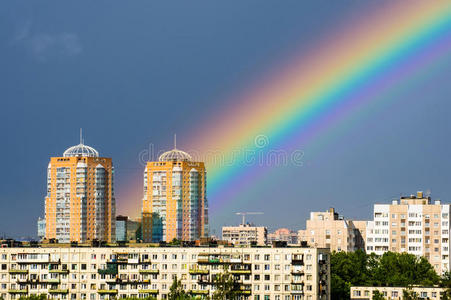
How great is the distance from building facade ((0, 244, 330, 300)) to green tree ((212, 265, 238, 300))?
164cm

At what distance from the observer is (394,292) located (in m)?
95.8

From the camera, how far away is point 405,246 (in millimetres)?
155250

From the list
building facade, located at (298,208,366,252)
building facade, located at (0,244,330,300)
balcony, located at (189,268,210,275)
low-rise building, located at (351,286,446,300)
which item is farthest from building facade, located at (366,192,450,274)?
balcony, located at (189,268,210,275)

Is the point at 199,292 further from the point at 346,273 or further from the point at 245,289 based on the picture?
the point at 346,273

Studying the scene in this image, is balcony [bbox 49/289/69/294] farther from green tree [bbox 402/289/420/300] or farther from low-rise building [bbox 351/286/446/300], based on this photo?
green tree [bbox 402/289/420/300]

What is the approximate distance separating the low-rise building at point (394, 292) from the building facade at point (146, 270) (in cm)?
326

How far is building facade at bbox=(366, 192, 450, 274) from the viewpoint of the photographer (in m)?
152

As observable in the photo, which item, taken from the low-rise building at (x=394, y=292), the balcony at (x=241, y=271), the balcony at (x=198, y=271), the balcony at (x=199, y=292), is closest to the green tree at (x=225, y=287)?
the balcony at (x=241, y=271)

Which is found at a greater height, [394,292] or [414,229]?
[414,229]

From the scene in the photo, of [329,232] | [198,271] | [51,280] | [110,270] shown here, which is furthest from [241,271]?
[329,232]

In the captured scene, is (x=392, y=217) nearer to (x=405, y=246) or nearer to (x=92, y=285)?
(x=405, y=246)

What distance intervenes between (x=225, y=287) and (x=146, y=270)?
10.7 metres

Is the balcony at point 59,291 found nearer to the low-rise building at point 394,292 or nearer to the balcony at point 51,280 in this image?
the balcony at point 51,280

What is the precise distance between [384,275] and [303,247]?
1257 inches
